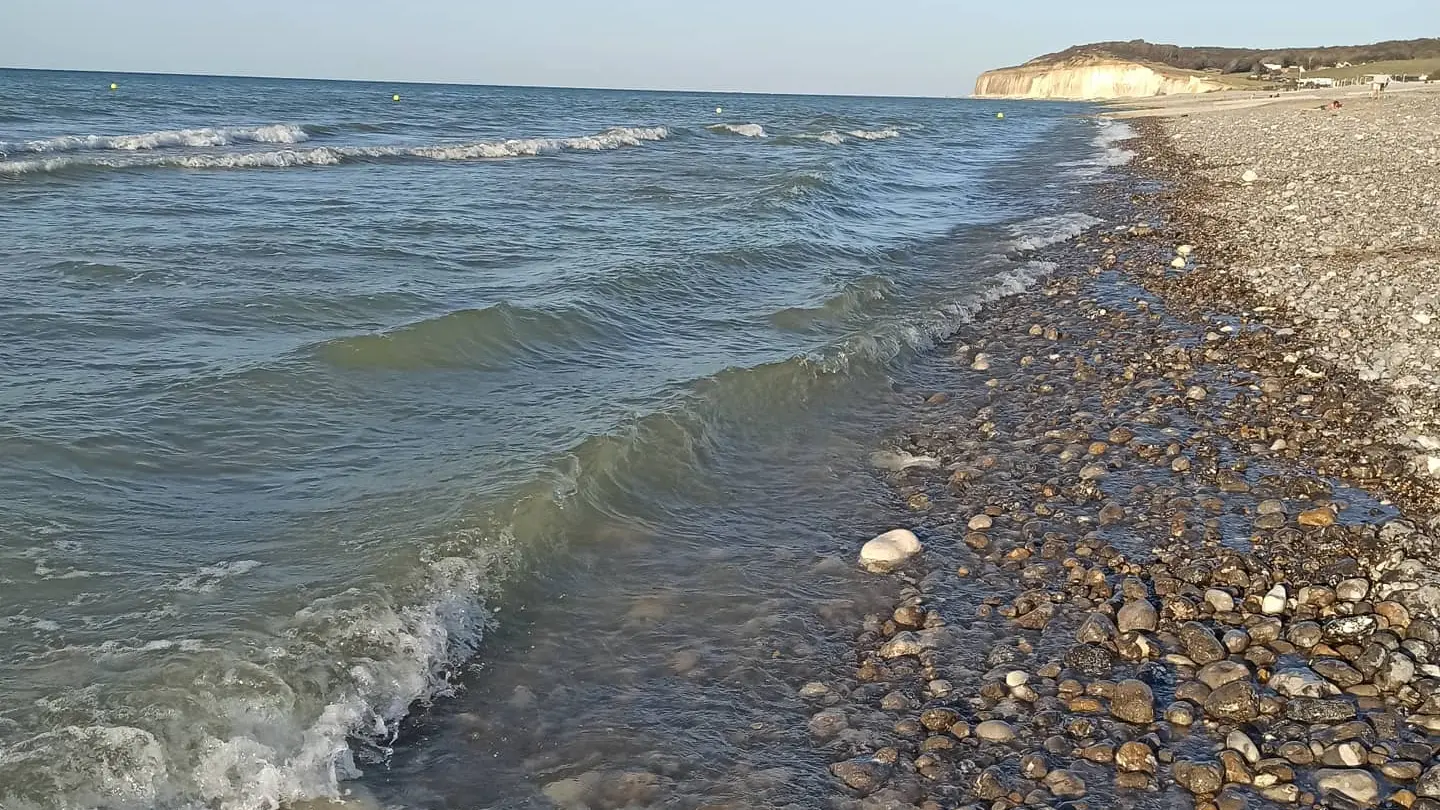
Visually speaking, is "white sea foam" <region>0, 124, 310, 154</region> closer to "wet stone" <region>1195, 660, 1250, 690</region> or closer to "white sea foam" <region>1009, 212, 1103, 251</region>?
"white sea foam" <region>1009, 212, 1103, 251</region>

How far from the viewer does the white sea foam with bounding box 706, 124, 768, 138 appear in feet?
151

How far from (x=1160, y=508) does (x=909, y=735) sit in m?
2.85

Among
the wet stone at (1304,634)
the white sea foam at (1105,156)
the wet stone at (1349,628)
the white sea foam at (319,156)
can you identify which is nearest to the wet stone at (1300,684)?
the wet stone at (1304,634)

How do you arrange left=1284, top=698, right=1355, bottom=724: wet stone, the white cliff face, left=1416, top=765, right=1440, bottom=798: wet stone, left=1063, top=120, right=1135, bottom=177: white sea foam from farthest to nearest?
the white cliff face → left=1063, top=120, right=1135, bottom=177: white sea foam → left=1284, top=698, right=1355, bottom=724: wet stone → left=1416, top=765, right=1440, bottom=798: wet stone

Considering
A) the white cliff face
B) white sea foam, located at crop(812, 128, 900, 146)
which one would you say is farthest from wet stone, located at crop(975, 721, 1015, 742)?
the white cliff face

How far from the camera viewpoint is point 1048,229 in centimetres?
1777

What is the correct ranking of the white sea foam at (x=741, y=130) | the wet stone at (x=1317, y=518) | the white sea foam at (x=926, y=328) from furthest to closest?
the white sea foam at (x=741, y=130) < the white sea foam at (x=926, y=328) < the wet stone at (x=1317, y=518)

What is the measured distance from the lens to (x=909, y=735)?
4082mm

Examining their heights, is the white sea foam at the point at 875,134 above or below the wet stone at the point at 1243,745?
above

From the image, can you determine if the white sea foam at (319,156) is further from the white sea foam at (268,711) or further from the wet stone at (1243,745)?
the wet stone at (1243,745)

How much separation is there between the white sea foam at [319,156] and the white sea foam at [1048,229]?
710 inches

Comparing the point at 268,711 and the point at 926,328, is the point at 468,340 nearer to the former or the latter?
the point at 926,328

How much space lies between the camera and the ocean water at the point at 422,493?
3973 millimetres

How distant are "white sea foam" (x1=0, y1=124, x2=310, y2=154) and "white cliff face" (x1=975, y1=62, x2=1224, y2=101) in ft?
316
